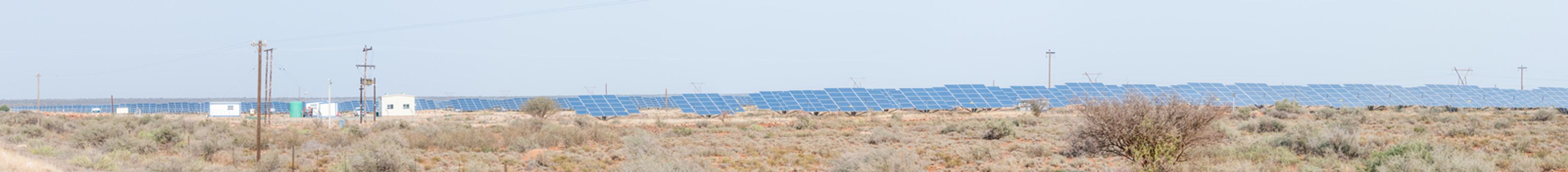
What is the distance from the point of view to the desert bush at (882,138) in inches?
1261

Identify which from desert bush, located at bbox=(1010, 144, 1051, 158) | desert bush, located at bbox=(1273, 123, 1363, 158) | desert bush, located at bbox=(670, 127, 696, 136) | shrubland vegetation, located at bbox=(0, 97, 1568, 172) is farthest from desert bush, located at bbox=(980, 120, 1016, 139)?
desert bush, located at bbox=(670, 127, 696, 136)

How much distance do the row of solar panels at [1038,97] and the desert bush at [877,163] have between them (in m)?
36.5

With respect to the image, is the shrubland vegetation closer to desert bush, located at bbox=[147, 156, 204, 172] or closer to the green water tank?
desert bush, located at bbox=[147, 156, 204, 172]

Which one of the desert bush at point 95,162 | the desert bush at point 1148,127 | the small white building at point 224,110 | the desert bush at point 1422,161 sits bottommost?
the small white building at point 224,110

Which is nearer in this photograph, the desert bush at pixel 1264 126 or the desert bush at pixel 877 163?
the desert bush at pixel 877 163

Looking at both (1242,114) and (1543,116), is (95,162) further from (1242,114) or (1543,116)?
(1543,116)

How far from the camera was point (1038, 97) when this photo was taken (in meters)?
63.9

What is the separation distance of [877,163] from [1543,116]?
1404 inches

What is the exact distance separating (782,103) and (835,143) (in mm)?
32757

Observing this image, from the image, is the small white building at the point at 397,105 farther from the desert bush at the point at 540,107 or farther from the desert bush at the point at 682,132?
the desert bush at the point at 682,132

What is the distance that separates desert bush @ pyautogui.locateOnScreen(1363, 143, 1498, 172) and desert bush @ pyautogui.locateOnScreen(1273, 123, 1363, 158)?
4.03 feet

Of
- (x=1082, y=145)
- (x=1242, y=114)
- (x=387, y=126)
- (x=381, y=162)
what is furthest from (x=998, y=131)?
(x=387, y=126)

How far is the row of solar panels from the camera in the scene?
204 ft

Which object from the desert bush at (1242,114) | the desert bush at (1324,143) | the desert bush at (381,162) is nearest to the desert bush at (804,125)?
the desert bush at (1242,114)
